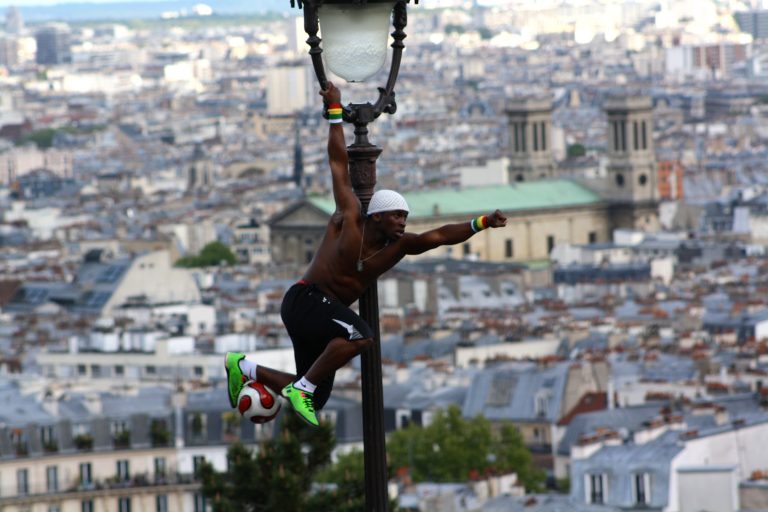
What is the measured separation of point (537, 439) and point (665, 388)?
3639mm

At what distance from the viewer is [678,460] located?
36156 millimetres

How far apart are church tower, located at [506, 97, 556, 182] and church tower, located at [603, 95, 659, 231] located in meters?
4.57

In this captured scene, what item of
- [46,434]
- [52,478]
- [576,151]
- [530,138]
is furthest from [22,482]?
[576,151]

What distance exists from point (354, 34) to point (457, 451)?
31.7 m

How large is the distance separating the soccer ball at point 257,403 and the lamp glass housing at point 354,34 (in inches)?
37.2

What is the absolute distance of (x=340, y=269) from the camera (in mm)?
9203

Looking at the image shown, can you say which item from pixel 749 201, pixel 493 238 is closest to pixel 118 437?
pixel 493 238

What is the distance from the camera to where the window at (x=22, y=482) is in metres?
36.6

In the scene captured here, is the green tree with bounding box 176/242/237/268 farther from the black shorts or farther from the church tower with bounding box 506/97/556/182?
the black shorts

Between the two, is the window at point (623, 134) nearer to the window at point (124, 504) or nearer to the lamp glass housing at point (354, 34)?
the window at point (124, 504)

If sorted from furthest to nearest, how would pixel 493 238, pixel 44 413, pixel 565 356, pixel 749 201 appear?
pixel 749 201
pixel 493 238
pixel 565 356
pixel 44 413

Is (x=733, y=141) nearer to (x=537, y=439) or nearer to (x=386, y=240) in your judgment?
(x=537, y=439)

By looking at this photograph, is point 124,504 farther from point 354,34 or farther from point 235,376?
point 354,34

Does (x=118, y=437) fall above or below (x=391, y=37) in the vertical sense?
below
